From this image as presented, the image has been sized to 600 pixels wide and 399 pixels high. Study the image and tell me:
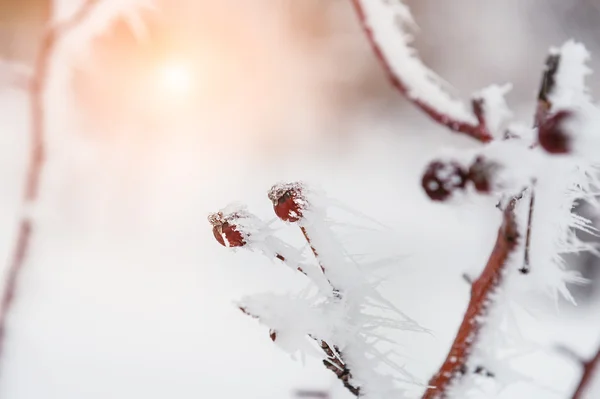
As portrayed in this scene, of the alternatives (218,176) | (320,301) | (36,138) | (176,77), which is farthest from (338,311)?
(176,77)

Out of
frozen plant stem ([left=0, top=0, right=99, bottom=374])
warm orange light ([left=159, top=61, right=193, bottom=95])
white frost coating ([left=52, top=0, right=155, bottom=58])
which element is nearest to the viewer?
frozen plant stem ([left=0, top=0, right=99, bottom=374])

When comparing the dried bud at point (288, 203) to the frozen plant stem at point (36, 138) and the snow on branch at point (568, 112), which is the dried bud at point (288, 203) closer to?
the snow on branch at point (568, 112)

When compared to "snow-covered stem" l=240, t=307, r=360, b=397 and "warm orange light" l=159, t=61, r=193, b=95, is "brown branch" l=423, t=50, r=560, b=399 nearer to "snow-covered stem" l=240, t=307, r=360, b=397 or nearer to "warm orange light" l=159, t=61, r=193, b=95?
"snow-covered stem" l=240, t=307, r=360, b=397

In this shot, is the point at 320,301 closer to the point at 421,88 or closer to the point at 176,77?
the point at 421,88

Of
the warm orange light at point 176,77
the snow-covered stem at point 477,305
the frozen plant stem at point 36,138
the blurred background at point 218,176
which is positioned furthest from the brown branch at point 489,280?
the warm orange light at point 176,77

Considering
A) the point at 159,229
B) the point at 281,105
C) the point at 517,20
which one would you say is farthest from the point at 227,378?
the point at 517,20

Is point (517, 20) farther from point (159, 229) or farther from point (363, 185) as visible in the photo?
point (159, 229)

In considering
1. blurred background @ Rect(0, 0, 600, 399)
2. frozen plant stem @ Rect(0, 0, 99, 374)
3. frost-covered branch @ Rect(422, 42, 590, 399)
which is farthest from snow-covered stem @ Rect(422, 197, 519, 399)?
frozen plant stem @ Rect(0, 0, 99, 374)
